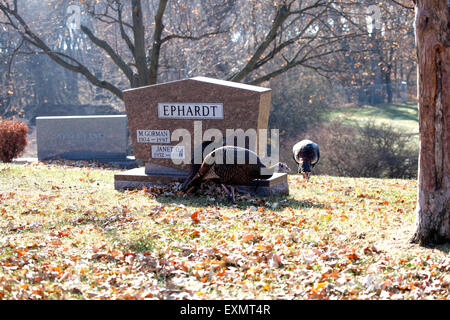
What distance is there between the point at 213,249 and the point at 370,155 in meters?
12.7

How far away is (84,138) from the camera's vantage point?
17.2 metres

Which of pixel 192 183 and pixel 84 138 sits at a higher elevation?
pixel 84 138

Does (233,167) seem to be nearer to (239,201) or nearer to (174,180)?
(239,201)

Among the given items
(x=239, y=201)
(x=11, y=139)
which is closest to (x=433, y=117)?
(x=239, y=201)

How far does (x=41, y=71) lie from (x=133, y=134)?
32800mm

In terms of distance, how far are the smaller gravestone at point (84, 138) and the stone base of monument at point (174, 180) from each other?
744 cm

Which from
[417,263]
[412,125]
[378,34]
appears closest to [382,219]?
[417,263]

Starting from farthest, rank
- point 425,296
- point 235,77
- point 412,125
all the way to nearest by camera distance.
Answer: point 412,125 → point 235,77 → point 425,296

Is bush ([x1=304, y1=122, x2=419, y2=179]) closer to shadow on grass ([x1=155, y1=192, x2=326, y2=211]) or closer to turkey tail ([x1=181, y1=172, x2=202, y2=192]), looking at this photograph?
shadow on grass ([x1=155, y1=192, x2=326, y2=211])

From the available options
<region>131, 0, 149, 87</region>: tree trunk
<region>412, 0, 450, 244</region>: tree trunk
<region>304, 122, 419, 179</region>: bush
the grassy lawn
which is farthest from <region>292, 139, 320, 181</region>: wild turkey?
the grassy lawn

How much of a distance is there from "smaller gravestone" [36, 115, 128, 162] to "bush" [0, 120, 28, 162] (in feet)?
2.10

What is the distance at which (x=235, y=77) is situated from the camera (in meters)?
17.2

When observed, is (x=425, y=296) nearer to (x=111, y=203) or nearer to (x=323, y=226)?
(x=323, y=226)

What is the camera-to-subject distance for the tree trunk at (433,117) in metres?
4.92
